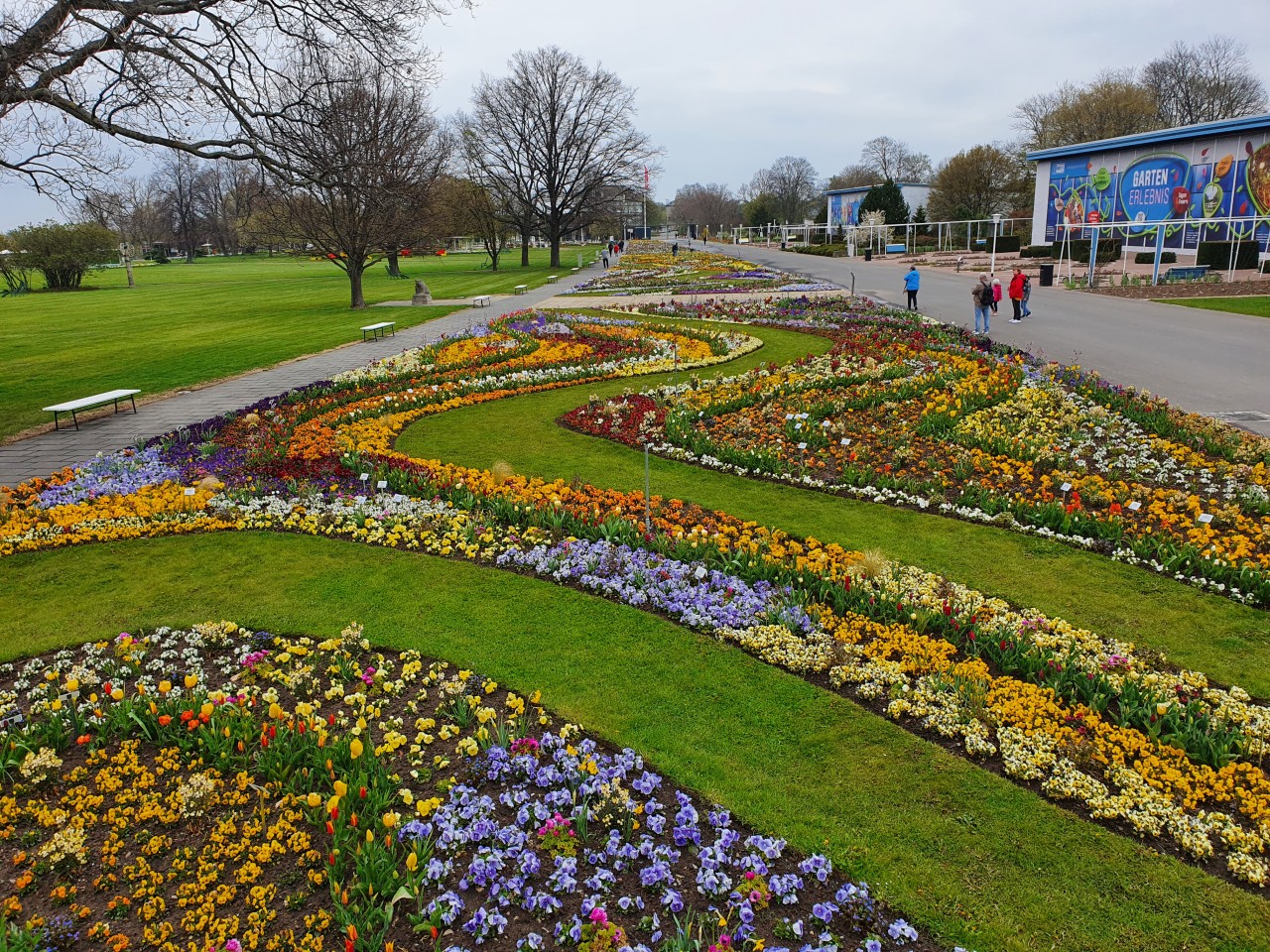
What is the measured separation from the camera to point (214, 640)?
5.55 meters

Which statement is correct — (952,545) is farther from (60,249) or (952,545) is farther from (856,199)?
(856,199)

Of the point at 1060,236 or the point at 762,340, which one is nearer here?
the point at 762,340

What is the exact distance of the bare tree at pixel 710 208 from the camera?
408ft

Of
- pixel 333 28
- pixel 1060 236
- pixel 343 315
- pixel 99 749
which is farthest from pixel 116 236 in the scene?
pixel 99 749

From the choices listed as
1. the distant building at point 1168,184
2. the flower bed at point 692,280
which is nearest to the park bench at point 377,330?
the flower bed at point 692,280

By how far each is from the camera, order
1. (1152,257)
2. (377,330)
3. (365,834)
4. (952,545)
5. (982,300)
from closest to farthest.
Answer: (365,834) → (952,545) → (982,300) → (377,330) → (1152,257)

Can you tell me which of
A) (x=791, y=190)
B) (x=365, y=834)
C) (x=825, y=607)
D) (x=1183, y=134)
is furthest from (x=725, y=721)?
(x=791, y=190)

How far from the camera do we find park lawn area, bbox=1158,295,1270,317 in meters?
20.7

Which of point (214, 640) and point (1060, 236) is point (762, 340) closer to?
point (214, 640)

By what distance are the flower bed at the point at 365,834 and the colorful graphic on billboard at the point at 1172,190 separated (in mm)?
31536

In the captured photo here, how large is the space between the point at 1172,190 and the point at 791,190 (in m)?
78.6

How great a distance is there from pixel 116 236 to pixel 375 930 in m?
62.2

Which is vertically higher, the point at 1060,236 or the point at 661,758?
the point at 1060,236

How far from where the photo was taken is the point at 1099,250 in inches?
1539
